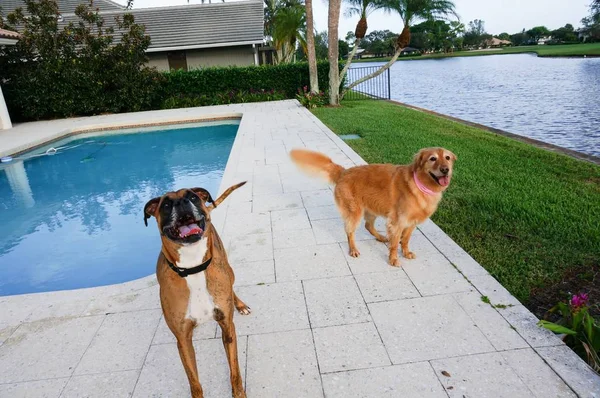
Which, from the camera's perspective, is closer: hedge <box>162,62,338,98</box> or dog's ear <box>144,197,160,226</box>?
dog's ear <box>144,197,160,226</box>

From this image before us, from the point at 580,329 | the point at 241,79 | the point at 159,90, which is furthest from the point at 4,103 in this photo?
the point at 580,329

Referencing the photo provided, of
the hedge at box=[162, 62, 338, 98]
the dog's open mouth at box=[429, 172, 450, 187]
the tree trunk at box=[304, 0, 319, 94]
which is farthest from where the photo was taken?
the hedge at box=[162, 62, 338, 98]

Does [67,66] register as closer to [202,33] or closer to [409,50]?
[202,33]

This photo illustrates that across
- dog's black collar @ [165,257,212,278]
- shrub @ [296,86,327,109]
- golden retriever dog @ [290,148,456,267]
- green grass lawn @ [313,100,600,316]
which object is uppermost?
dog's black collar @ [165,257,212,278]

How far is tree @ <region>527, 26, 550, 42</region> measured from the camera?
106 metres

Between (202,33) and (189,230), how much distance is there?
23992mm

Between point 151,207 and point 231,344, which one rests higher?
point 151,207

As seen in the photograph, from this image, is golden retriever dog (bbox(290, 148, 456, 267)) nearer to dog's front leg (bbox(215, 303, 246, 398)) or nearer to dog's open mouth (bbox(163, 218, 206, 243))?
dog's front leg (bbox(215, 303, 246, 398))

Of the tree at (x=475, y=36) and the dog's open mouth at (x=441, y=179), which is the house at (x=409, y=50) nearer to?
the tree at (x=475, y=36)

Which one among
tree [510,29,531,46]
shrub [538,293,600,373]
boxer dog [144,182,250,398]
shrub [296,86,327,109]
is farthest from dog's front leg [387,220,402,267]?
tree [510,29,531,46]

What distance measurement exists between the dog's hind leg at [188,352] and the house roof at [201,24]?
22.2 m

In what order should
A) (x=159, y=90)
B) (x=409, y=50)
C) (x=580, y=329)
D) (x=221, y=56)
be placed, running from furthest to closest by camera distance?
(x=409, y=50)
(x=221, y=56)
(x=159, y=90)
(x=580, y=329)

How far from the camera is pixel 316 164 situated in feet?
14.9

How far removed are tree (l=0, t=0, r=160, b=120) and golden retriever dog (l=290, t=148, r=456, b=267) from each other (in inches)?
651
